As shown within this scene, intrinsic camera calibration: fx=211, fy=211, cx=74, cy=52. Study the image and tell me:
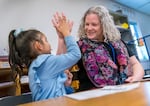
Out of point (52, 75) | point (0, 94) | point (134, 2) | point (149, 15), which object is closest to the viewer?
point (52, 75)

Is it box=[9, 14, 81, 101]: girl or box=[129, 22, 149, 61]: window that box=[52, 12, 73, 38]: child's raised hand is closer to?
box=[9, 14, 81, 101]: girl

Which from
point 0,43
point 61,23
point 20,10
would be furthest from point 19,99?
point 20,10

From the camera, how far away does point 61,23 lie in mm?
1066

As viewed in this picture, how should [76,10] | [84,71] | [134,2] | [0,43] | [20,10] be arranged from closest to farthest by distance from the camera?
1. [84,71]
2. [0,43]
3. [20,10]
4. [76,10]
5. [134,2]

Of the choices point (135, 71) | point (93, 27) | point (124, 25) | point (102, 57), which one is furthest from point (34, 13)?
point (124, 25)

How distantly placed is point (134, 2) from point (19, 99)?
4151 millimetres

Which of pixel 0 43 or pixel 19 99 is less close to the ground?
pixel 0 43

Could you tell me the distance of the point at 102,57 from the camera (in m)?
1.31

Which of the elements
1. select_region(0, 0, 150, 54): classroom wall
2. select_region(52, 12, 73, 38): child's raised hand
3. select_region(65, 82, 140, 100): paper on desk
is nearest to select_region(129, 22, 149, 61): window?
Result: select_region(0, 0, 150, 54): classroom wall

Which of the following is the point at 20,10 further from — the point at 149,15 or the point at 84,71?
the point at 149,15

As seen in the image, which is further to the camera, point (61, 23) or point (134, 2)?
point (134, 2)

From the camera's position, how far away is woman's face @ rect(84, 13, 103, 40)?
144 centimetres

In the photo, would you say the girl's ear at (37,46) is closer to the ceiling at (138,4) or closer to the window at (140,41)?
the ceiling at (138,4)

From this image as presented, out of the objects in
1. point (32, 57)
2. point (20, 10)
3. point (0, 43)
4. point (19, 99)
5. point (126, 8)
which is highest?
point (126, 8)
